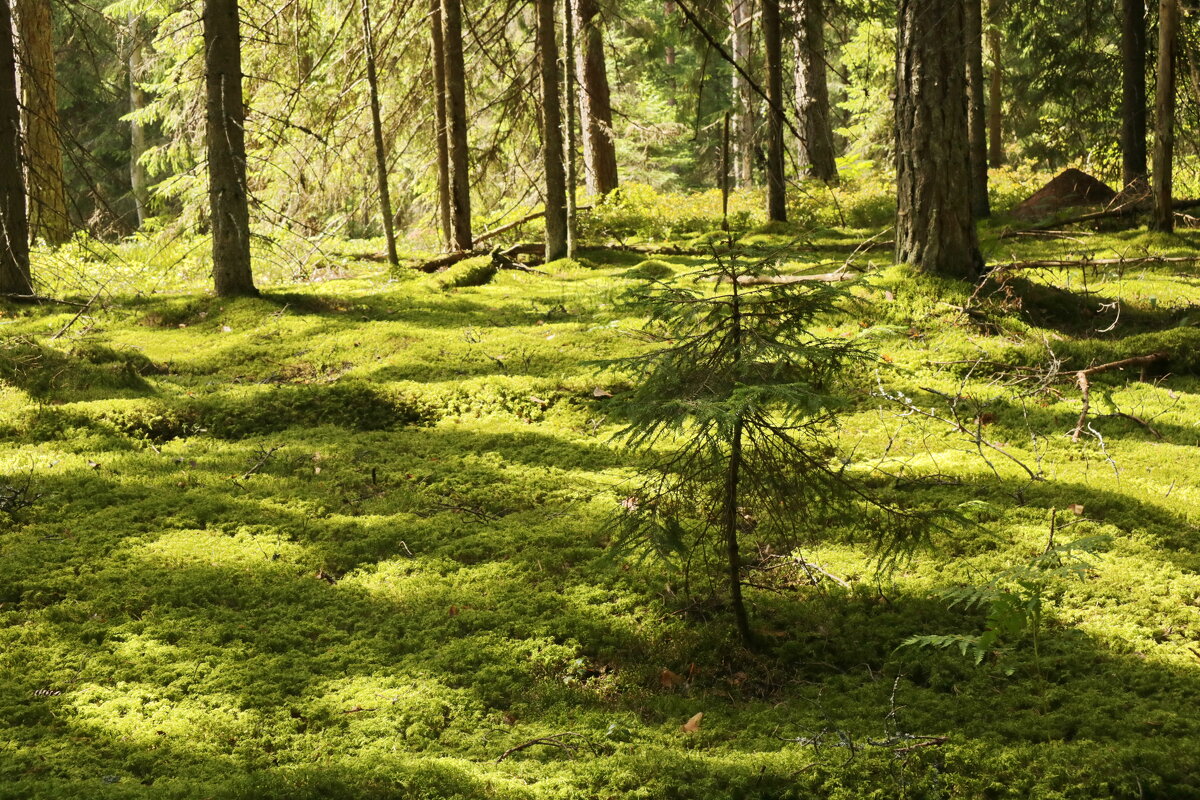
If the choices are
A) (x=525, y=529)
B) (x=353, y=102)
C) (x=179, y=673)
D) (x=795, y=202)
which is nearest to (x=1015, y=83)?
(x=795, y=202)

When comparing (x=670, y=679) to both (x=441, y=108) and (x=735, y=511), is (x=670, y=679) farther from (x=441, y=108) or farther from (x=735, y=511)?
(x=441, y=108)

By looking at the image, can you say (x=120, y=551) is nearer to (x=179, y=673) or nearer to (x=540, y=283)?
(x=179, y=673)

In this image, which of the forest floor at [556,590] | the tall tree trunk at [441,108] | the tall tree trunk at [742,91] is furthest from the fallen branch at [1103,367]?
the tall tree trunk at [441,108]

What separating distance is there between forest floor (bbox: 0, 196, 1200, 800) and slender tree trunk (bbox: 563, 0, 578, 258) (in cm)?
520

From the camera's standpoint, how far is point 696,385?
3.45m

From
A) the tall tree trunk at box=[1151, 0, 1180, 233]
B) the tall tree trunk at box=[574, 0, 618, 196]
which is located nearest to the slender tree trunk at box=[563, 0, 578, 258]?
the tall tree trunk at box=[574, 0, 618, 196]

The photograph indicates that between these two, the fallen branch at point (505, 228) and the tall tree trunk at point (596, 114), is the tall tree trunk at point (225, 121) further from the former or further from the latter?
the tall tree trunk at point (596, 114)

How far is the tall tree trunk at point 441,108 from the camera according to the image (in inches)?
491

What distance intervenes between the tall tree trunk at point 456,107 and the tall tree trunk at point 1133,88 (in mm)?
9054

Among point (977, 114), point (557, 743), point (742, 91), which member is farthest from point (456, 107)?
point (557, 743)

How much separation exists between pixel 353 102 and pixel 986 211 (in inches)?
423

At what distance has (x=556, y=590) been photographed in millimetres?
4270

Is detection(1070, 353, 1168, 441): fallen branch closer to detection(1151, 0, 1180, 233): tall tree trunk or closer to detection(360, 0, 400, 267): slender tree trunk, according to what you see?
detection(1151, 0, 1180, 233): tall tree trunk

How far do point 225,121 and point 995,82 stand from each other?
20486 mm
